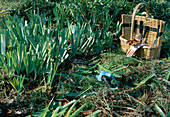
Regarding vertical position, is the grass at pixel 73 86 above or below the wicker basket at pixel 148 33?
below

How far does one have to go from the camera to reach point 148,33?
277cm

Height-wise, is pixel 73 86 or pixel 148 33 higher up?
pixel 148 33

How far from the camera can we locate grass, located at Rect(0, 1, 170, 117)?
1.57m

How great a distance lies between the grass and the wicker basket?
0.19 metres

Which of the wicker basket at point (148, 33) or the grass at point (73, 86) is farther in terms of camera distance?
the wicker basket at point (148, 33)

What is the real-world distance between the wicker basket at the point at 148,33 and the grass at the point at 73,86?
191 millimetres

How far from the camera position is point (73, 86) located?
1815mm

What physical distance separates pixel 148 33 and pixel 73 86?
5.22 ft

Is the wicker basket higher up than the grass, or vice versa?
the wicker basket

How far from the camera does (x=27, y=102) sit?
5.33ft

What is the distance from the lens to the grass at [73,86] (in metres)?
1.57

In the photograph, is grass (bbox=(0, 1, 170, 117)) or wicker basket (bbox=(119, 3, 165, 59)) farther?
wicker basket (bbox=(119, 3, 165, 59))

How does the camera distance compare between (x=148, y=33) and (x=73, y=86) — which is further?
(x=148, y=33)

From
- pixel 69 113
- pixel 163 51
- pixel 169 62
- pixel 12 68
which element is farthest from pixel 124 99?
pixel 163 51
